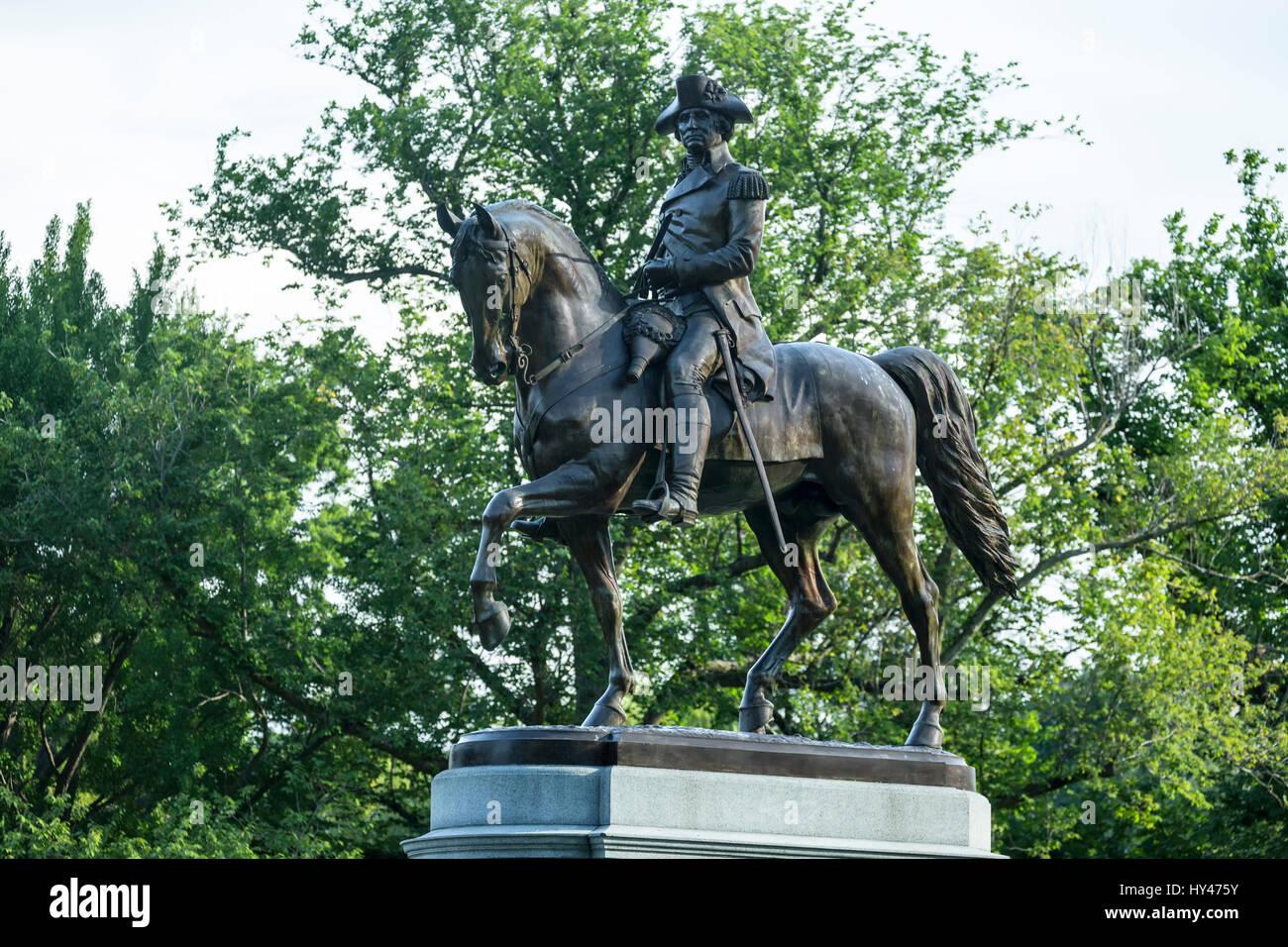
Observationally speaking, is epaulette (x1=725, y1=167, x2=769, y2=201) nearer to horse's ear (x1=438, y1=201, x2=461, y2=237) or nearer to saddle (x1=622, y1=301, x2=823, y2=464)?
saddle (x1=622, y1=301, x2=823, y2=464)

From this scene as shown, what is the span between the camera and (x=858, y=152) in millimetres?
25641

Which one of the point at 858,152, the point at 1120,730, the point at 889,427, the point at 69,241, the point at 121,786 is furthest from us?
the point at 69,241

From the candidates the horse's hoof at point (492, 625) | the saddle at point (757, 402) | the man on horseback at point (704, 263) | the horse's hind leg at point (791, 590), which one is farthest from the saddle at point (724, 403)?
the horse's hoof at point (492, 625)

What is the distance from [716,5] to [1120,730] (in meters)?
12.1

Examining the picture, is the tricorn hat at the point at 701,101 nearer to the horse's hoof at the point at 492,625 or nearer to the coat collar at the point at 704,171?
the coat collar at the point at 704,171

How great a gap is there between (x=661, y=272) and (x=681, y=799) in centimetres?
301

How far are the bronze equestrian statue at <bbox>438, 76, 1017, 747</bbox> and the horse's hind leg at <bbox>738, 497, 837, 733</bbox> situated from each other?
0.04 ft

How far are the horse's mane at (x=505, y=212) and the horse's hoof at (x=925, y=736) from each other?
116 inches

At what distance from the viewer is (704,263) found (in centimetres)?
954

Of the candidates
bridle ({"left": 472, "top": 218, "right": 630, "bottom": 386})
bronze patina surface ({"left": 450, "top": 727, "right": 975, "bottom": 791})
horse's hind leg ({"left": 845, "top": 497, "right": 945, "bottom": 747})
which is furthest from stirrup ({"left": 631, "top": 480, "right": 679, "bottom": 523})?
horse's hind leg ({"left": 845, "top": 497, "right": 945, "bottom": 747})

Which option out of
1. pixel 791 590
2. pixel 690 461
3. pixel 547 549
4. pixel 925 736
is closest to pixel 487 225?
pixel 690 461

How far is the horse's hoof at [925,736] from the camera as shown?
9.65 meters
